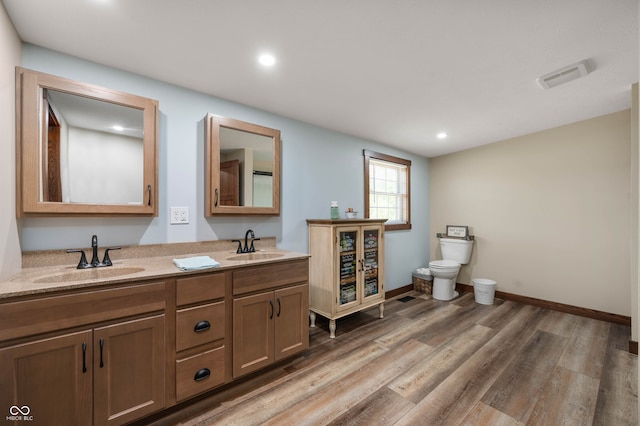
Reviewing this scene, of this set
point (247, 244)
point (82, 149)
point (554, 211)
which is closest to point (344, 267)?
point (247, 244)

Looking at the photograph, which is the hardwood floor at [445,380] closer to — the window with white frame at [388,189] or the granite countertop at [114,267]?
the granite countertop at [114,267]

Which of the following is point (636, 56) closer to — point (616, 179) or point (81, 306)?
point (616, 179)

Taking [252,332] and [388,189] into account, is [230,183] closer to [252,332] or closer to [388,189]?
[252,332]

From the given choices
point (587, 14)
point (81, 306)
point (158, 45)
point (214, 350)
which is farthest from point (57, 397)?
point (587, 14)

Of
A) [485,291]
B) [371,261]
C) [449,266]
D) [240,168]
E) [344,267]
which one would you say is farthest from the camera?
[449,266]

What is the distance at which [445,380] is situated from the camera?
73.9 inches

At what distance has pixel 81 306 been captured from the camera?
1263 mm

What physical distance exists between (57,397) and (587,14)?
Result: 129 inches

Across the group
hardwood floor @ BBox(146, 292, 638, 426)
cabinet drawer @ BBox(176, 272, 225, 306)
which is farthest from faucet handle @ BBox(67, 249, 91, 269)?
hardwood floor @ BBox(146, 292, 638, 426)

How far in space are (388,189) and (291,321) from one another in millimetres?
2612

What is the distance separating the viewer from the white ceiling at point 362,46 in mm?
1342

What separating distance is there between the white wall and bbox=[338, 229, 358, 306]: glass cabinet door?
1.34 ft

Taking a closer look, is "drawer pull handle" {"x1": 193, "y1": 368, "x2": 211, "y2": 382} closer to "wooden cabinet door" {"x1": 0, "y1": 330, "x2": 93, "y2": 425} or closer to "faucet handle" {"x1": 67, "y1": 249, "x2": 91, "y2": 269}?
"wooden cabinet door" {"x1": 0, "y1": 330, "x2": 93, "y2": 425}

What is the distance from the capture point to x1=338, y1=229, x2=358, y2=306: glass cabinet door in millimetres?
2715
